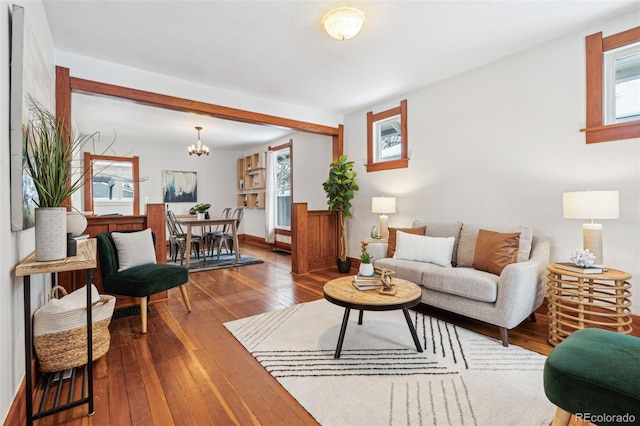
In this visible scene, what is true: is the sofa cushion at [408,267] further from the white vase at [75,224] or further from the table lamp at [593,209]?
the white vase at [75,224]

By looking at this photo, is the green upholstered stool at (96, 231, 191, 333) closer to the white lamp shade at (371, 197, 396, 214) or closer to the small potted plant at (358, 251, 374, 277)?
the small potted plant at (358, 251, 374, 277)

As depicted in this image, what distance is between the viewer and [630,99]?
2.59 m

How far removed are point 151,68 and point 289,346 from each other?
3.31 metres

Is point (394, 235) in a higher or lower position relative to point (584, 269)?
higher

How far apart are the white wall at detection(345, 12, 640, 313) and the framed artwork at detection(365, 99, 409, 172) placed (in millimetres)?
117

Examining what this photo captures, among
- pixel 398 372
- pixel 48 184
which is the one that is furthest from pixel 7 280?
pixel 398 372

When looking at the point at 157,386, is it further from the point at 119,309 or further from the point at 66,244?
the point at 119,309

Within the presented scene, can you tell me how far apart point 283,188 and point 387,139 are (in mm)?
3223

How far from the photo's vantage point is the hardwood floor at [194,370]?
1641mm

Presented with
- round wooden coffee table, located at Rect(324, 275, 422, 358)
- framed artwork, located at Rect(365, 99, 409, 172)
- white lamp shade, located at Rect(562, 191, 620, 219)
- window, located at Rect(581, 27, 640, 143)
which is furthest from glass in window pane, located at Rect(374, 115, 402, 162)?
round wooden coffee table, located at Rect(324, 275, 422, 358)

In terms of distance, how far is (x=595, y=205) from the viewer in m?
2.27

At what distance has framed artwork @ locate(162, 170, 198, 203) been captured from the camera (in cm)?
771

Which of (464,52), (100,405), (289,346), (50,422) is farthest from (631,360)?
(464,52)

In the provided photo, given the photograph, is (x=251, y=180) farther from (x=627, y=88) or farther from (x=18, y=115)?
(x=627, y=88)
